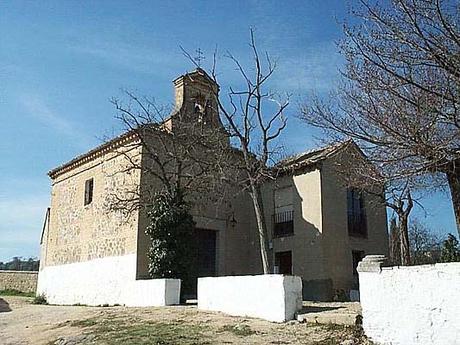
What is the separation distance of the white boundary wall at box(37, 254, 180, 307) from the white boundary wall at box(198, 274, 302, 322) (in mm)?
2735

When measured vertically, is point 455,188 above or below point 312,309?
above

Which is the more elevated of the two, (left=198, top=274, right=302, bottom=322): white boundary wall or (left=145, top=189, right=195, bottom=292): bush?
(left=145, top=189, right=195, bottom=292): bush

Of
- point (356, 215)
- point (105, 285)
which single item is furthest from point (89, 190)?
point (356, 215)

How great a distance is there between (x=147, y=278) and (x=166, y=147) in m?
4.81

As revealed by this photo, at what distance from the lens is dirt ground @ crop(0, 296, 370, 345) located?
9.62 meters

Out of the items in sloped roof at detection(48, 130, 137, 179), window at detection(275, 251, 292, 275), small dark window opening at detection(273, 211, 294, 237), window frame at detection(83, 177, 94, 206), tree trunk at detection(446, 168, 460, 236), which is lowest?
window at detection(275, 251, 292, 275)

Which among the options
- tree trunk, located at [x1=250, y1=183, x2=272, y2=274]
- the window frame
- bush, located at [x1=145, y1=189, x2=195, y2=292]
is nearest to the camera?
tree trunk, located at [x1=250, y1=183, x2=272, y2=274]

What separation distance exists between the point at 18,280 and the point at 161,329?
1082 inches

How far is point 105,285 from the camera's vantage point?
20.1 meters

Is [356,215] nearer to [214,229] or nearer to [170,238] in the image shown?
[214,229]

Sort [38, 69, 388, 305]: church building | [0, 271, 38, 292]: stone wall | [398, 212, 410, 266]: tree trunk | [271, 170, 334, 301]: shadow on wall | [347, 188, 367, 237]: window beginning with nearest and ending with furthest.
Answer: [398, 212, 410, 266]: tree trunk → [271, 170, 334, 301]: shadow on wall → [38, 69, 388, 305]: church building → [347, 188, 367, 237]: window → [0, 271, 38, 292]: stone wall

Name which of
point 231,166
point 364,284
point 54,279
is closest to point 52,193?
point 54,279

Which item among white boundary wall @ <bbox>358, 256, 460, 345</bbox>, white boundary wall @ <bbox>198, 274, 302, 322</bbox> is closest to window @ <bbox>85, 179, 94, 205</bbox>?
white boundary wall @ <bbox>198, 274, 302, 322</bbox>

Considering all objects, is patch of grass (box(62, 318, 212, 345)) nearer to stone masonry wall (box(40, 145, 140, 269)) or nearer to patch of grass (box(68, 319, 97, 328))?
patch of grass (box(68, 319, 97, 328))
